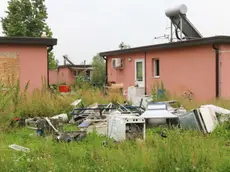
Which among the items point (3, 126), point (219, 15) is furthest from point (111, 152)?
point (219, 15)

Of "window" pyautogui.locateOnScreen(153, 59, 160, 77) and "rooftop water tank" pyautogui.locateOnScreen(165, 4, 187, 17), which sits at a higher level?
"rooftop water tank" pyautogui.locateOnScreen(165, 4, 187, 17)

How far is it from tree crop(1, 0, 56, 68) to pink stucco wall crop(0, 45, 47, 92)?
19.0 meters

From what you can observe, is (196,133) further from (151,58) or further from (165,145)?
(151,58)

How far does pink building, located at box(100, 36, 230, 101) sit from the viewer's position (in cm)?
1343

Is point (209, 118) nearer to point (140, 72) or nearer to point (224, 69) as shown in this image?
point (224, 69)

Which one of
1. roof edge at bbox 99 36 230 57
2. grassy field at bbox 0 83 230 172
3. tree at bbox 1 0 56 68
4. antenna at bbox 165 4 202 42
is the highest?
tree at bbox 1 0 56 68

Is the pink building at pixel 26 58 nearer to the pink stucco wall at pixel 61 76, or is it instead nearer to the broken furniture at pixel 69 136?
the broken furniture at pixel 69 136

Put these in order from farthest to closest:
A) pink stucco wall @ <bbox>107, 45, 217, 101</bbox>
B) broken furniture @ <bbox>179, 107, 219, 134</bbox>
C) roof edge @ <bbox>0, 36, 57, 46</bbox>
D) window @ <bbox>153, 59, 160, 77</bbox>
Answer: window @ <bbox>153, 59, 160, 77</bbox> → pink stucco wall @ <bbox>107, 45, 217, 101</bbox> → roof edge @ <bbox>0, 36, 57, 46</bbox> → broken furniture @ <bbox>179, 107, 219, 134</bbox>

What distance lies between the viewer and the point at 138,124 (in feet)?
24.3

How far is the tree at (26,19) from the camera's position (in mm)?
32031

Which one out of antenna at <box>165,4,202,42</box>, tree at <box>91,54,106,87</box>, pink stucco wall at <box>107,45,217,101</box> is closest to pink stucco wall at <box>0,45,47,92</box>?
pink stucco wall at <box>107,45,217,101</box>

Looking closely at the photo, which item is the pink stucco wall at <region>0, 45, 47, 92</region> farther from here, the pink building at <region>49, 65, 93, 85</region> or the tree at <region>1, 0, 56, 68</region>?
the pink building at <region>49, 65, 93, 85</region>

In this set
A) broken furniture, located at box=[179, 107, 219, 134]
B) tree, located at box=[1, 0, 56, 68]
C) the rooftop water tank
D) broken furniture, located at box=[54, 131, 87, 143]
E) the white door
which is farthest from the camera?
tree, located at box=[1, 0, 56, 68]

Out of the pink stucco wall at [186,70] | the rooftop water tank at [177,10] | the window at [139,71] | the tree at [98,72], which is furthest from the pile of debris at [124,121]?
the tree at [98,72]
